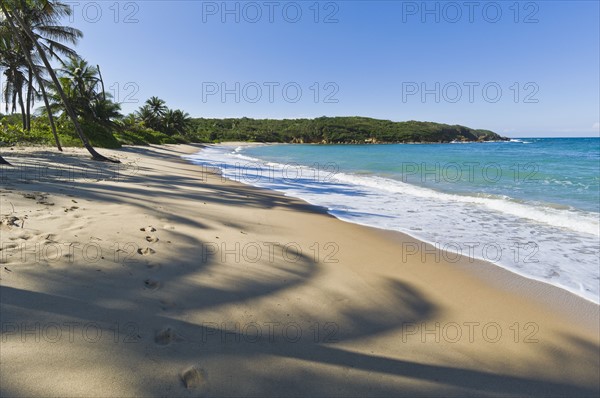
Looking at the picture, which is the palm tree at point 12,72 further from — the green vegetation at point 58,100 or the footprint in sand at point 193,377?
the footprint in sand at point 193,377

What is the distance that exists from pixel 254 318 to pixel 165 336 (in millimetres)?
759

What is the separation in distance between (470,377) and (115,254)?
3.61 metres

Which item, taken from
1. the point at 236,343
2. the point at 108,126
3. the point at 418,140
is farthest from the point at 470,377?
the point at 418,140

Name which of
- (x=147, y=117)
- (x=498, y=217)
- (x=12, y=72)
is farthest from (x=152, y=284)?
(x=147, y=117)

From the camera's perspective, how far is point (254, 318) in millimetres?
→ 2801

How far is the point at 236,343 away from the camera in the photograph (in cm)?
240

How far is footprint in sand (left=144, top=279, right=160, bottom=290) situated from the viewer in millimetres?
2986

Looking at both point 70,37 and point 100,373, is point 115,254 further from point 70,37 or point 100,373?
point 70,37

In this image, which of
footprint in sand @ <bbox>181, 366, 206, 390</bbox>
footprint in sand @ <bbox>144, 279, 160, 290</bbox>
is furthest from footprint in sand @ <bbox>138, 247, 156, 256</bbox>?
footprint in sand @ <bbox>181, 366, 206, 390</bbox>

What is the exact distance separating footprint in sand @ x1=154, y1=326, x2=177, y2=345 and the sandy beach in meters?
0.01

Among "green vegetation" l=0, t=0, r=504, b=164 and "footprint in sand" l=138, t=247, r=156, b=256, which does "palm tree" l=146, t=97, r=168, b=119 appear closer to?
"green vegetation" l=0, t=0, r=504, b=164

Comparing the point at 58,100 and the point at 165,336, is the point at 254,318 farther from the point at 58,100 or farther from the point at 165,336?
the point at 58,100

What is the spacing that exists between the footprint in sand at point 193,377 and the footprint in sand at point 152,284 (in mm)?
1183

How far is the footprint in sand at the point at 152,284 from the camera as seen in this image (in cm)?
299
